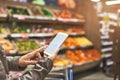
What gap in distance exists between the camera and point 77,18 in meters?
7.14

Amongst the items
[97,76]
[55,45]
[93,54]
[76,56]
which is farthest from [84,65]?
[55,45]

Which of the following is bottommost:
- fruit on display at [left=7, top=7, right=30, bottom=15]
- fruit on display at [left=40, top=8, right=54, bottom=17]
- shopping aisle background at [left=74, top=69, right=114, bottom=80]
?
shopping aisle background at [left=74, top=69, right=114, bottom=80]

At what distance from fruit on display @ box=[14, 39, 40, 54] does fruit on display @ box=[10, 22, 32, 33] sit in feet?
0.71

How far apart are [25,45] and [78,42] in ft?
6.62

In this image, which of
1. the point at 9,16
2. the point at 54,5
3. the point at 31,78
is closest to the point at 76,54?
the point at 54,5

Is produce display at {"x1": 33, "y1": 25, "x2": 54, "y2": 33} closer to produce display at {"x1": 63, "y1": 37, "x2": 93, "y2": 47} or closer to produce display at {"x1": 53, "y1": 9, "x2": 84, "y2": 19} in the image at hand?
produce display at {"x1": 53, "y1": 9, "x2": 84, "y2": 19}

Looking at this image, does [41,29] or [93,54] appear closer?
[41,29]

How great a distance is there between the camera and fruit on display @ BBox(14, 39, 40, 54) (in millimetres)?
5164

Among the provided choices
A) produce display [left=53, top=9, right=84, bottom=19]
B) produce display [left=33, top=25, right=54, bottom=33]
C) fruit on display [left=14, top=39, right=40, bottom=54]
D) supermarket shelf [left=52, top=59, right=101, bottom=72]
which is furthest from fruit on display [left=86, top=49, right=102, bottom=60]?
fruit on display [left=14, top=39, right=40, bottom=54]

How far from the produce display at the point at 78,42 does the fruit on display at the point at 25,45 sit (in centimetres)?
119

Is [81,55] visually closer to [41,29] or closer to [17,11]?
[41,29]

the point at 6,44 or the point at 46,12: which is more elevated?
the point at 46,12

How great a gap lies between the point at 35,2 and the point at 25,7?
32 centimetres

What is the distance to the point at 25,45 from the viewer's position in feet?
17.6
